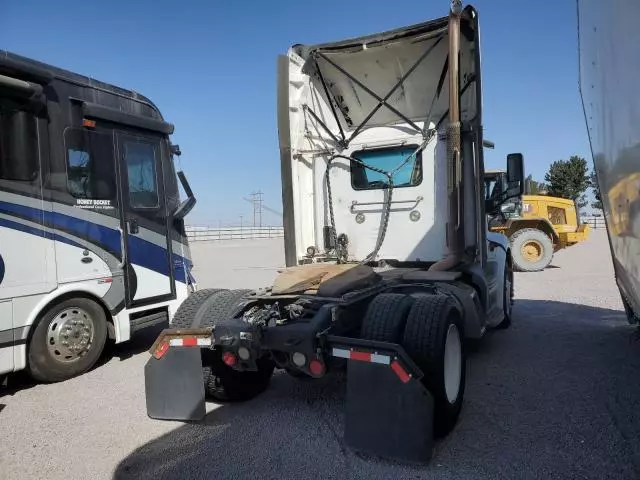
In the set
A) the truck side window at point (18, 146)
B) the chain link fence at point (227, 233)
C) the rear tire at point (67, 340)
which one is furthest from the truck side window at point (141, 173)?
the chain link fence at point (227, 233)

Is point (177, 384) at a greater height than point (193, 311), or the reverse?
point (193, 311)

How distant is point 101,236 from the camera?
5359 millimetres

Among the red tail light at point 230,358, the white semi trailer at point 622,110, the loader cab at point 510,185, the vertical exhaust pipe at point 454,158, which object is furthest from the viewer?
the loader cab at point 510,185

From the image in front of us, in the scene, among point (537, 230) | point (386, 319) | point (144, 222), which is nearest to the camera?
point (386, 319)

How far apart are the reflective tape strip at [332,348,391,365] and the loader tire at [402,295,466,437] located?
1.38 feet

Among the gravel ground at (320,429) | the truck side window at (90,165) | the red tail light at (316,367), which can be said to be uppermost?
the truck side window at (90,165)

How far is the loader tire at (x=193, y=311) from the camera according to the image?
3.87m

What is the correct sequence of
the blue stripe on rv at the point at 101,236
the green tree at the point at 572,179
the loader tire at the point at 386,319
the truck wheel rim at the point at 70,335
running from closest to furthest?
the loader tire at the point at 386,319, the blue stripe on rv at the point at 101,236, the truck wheel rim at the point at 70,335, the green tree at the point at 572,179

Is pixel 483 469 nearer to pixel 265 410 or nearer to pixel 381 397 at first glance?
pixel 381 397

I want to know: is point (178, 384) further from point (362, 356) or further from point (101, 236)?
point (101, 236)

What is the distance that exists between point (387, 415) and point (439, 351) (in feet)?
1.95

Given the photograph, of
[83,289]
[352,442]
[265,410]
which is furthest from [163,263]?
[352,442]

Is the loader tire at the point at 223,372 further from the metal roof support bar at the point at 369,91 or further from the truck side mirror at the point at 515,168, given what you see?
the truck side mirror at the point at 515,168

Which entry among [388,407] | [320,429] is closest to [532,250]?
[320,429]
